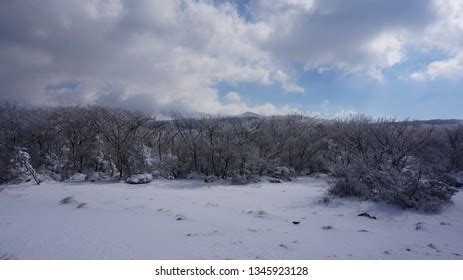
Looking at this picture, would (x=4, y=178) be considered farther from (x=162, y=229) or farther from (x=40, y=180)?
(x=162, y=229)

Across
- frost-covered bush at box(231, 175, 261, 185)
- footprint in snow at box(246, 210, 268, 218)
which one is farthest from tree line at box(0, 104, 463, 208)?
footprint in snow at box(246, 210, 268, 218)

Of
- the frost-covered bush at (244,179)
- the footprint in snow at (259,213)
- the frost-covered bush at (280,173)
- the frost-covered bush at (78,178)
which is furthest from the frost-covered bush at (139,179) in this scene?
the footprint in snow at (259,213)

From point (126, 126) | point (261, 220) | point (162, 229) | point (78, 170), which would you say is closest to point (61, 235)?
point (162, 229)

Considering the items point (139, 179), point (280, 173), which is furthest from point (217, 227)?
point (280, 173)

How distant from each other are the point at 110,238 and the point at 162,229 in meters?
1.15

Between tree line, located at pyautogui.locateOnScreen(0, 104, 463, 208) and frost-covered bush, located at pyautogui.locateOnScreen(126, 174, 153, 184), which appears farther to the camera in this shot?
tree line, located at pyautogui.locateOnScreen(0, 104, 463, 208)

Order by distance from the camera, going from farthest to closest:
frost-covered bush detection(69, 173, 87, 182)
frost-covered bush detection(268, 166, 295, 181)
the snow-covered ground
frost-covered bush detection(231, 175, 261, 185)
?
frost-covered bush detection(268, 166, 295, 181) < frost-covered bush detection(69, 173, 87, 182) < frost-covered bush detection(231, 175, 261, 185) < the snow-covered ground

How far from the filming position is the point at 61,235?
7668mm

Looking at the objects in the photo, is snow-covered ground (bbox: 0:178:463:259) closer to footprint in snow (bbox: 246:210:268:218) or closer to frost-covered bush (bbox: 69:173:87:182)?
footprint in snow (bbox: 246:210:268:218)

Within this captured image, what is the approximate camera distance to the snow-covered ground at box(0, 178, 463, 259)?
6.63 meters

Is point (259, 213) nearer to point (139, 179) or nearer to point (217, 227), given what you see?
point (217, 227)

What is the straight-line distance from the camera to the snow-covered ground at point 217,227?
6633 mm

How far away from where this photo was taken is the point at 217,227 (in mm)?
8164

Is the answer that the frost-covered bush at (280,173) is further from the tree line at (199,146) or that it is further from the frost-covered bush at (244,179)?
the frost-covered bush at (244,179)
